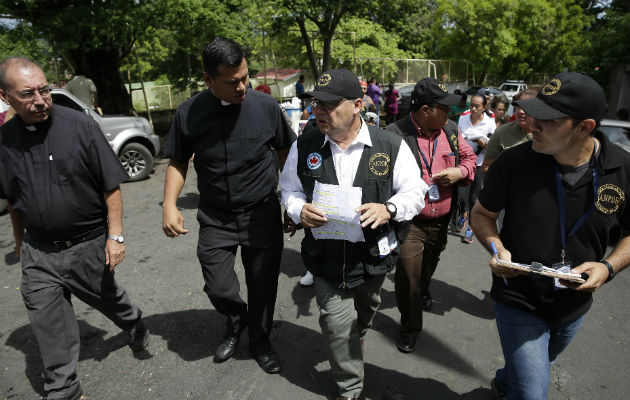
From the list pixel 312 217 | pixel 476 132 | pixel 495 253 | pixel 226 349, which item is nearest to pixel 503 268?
pixel 495 253

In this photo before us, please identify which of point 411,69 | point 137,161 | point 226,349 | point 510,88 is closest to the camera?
point 226,349

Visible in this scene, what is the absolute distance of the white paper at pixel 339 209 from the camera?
7.92ft

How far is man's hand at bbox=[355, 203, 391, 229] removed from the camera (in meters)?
2.30

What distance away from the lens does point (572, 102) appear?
1848 mm

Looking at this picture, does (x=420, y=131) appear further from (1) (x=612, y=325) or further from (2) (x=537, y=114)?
(1) (x=612, y=325)

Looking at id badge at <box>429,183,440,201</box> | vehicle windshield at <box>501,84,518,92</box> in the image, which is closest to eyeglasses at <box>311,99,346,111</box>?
id badge at <box>429,183,440,201</box>

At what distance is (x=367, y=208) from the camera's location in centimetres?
233

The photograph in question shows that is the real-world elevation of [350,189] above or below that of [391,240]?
above

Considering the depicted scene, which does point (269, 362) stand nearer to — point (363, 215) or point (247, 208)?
point (247, 208)

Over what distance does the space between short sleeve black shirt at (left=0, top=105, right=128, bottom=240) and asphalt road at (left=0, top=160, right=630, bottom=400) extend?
122cm

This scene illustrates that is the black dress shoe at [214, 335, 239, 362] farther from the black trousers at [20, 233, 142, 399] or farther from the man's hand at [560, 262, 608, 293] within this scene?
the man's hand at [560, 262, 608, 293]

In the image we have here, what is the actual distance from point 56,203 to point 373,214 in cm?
195

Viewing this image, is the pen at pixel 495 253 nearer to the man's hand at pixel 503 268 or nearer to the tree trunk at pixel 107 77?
the man's hand at pixel 503 268

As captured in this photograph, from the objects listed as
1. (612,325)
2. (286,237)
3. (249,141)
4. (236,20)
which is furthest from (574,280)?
(236,20)
